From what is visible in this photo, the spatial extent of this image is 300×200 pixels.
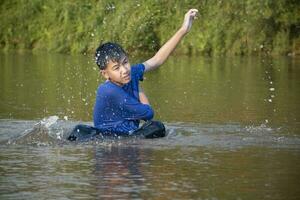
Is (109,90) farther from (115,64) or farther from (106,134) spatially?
(106,134)

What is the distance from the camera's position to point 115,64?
38.2ft

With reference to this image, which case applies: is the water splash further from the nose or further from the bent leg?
the nose

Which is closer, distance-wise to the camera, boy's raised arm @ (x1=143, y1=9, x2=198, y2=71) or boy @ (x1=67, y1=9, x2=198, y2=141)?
boy's raised arm @ (x1=143, y1=9, x2=198, y2=71)

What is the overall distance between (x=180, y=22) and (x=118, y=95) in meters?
27.3

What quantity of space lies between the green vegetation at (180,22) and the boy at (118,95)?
25864 millimetres

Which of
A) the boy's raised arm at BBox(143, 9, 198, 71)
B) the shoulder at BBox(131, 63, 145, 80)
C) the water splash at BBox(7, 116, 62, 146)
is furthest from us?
the shoulder at BBox(131, 63, 145, 80)

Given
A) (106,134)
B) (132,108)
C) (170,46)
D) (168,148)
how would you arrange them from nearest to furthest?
(168,148), (170,46), (106,134), (132,108)

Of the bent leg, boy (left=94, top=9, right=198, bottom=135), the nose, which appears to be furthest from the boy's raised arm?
the bent leg

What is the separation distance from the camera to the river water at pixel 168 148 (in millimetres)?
8289

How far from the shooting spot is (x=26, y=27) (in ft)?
150

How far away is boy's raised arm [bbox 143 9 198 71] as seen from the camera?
1101 cm

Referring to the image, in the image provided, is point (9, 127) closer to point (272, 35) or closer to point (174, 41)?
point (174, 41)

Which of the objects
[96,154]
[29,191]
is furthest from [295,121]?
[29,191]

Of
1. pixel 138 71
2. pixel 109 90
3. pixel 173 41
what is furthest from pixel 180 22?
pixel 173 41
